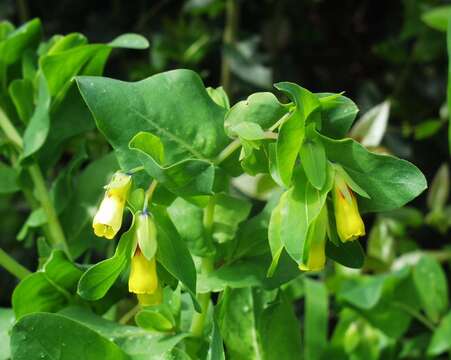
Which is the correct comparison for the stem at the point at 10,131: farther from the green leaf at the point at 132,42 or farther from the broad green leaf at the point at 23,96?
the green leaf at the point at 132,42

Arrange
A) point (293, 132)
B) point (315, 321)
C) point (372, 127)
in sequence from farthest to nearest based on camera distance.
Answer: point (372, 127), point (315, 321), point (293, 132)

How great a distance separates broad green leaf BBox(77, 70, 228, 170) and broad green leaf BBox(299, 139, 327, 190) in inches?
3.1

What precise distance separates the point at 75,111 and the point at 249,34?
695mm

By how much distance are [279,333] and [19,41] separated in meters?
0.37

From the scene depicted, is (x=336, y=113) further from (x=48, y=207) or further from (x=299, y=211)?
(x=48, y=207)

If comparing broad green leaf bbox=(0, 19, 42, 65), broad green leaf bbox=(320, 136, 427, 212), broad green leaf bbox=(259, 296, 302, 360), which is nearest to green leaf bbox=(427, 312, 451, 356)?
broad green leaf bbox=(259, 296, 302, 360)

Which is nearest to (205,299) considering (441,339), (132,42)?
(132,42)

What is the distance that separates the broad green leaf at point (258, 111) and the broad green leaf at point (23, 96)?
30 centimetres

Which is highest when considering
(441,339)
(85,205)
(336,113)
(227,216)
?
(336,113)

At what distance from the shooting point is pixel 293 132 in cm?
53

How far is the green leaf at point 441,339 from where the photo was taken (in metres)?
0.88

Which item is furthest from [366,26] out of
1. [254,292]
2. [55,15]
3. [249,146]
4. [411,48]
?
[249,146]

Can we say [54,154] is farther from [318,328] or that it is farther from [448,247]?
[448,247]

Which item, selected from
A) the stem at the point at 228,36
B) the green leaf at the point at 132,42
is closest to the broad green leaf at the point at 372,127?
the stem at the point at 228,36
